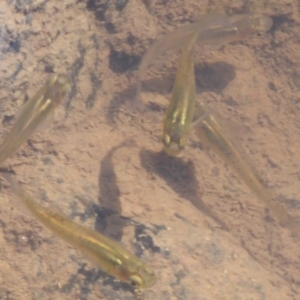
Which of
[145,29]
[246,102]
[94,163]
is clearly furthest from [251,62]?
[94,163]

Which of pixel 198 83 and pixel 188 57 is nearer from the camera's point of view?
pixel 188 57

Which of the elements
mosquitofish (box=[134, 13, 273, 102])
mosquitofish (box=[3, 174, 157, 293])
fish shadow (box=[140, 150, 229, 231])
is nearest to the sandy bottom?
fish shadow (box=[140, 150, 229, 231])

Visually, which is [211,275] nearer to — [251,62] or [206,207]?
[206,207]

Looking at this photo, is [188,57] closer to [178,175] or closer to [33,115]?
[178,175]

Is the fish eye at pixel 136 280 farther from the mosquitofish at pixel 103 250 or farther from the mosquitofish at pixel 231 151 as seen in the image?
the mosquitofish at pixel 231 151

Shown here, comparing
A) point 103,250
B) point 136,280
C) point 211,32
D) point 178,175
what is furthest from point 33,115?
point 211,32

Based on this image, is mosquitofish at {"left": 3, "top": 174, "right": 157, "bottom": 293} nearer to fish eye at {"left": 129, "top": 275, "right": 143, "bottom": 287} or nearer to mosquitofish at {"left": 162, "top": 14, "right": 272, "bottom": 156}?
fish eye at {"left": 129, "top": 275, "right": 143, "bottom": 287}
